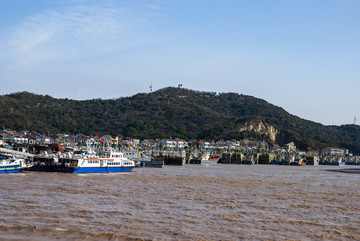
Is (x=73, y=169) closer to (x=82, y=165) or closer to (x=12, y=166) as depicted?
(x=82, y=165)

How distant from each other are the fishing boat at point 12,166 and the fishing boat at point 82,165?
4.96m

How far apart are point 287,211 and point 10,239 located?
854 inches

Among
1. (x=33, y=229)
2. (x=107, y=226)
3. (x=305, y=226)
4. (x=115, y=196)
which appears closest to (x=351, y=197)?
(x=305, y=226)

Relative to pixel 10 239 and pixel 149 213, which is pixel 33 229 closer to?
pixel 10 239

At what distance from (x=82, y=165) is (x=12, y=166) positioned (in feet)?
32.4

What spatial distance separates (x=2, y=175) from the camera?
5688cm

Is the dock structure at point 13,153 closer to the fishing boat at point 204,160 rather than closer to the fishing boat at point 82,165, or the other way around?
the fishing boat at point 82,165

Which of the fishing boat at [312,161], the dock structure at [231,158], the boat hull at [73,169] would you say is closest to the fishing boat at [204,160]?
the dock structure at [231,158]

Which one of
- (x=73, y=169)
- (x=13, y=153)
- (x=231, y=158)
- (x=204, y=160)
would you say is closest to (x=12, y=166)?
(x=73, y=169)

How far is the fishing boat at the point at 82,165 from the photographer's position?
64625mm

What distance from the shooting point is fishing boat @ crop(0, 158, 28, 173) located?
59188 mm

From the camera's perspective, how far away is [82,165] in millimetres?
64875

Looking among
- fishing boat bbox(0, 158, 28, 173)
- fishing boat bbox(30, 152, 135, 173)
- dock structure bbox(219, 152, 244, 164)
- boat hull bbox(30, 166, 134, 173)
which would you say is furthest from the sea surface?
dock structure bbox(219, 152, 244, 164)

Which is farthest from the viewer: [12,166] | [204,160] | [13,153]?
[204,160]
